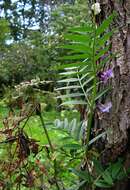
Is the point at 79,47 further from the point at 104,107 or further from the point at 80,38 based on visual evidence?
the point at 104,107

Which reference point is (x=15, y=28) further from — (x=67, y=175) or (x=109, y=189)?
(x=109, y=189)

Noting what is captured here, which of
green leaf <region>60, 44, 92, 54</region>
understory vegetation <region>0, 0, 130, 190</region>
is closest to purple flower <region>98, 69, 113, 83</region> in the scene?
understory vegetation <region>0, 0, 130, 190</region>

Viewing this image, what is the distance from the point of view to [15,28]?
714 inches

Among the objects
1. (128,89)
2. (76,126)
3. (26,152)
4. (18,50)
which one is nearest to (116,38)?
(128,89)

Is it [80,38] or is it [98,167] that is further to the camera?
[98,167]

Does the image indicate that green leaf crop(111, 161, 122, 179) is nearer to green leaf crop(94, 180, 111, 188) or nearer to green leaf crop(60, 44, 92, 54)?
green leaf crop(94, 180, 111, 188)

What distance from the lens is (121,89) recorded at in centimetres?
150

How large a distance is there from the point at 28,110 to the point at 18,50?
10731 millimetres

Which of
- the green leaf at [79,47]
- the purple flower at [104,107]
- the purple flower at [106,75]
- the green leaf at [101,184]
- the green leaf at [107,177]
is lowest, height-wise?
the green leaf at [101,184]

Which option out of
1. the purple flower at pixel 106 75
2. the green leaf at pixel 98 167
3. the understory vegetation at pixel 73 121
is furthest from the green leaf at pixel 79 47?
the green leaf at pixel 98 167

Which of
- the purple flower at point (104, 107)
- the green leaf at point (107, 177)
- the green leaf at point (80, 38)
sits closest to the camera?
the green leaf at point (80, 38)

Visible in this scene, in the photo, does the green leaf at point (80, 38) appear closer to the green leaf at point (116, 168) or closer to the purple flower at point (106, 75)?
the purple flower at point (106, 75)

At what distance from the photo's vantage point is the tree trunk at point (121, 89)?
1.49m

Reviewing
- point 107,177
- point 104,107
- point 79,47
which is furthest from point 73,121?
point 79,47
